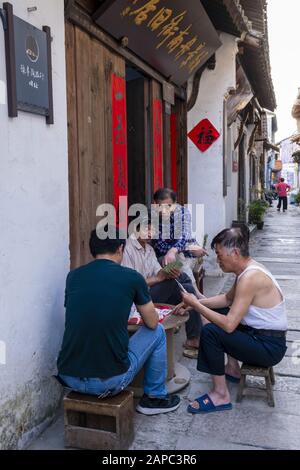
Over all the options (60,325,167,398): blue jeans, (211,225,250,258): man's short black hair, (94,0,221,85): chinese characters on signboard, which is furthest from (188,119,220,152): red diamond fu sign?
(60,325,167,398): blue jeans

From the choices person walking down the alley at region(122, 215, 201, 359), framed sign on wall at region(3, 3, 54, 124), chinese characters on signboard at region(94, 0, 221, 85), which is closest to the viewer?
framed sign on wall at region(3, 3, 54, 124)

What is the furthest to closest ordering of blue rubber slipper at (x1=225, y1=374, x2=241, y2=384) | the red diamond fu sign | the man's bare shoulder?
the red diamond fu sign
blue rubber slipper at (x1=225, y1=374, x2=241, y2=384)
the man's bare shoulder

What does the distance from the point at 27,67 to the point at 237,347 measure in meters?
2.48

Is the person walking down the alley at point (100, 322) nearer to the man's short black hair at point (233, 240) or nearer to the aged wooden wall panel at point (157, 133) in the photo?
the man's short black hair at point (233, 240)

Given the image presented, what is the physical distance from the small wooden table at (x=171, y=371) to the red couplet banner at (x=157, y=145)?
9.08ft

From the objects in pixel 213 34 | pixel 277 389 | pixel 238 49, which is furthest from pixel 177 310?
pixel 238 49

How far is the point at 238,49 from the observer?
336 inches

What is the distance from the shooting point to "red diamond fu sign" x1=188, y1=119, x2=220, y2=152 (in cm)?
829

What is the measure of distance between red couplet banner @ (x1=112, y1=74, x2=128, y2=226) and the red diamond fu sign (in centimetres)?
327

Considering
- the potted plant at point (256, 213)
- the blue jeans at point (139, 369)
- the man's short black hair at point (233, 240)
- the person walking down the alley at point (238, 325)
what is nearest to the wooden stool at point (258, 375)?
the person walking down the alley at point (238, 325)

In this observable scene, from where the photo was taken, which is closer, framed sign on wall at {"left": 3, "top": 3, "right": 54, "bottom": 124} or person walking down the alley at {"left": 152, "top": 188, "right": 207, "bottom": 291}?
framed sign on wall at {"left": 3, "top": 3, "right": 54, "bottom": 124}

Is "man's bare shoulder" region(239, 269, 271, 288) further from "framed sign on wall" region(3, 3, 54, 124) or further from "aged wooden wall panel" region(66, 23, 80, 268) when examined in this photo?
"framed sign on wall" region(3, 3, 54, 124)

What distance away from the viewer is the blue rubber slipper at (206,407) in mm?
3732
